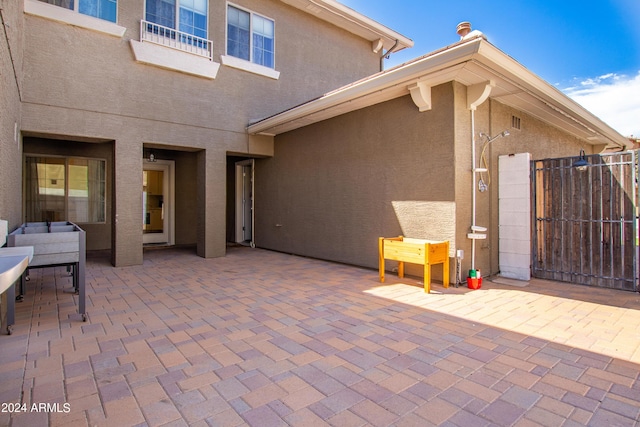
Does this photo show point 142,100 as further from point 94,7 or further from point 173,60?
point 94,7

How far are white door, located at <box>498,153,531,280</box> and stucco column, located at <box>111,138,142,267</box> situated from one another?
6583mm

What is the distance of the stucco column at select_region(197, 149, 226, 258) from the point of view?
7.34 m

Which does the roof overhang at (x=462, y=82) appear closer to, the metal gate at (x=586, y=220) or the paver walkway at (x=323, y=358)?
the metal gate at (x=586, y=220)

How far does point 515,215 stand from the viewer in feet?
17.5

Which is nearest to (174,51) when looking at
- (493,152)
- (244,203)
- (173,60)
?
(173,60)

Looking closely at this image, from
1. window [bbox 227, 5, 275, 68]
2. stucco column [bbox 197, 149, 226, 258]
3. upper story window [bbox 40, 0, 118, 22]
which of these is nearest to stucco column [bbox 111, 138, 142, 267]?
stucco column [bbox 197, 149, 226, 258]

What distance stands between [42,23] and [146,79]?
1.66 metres

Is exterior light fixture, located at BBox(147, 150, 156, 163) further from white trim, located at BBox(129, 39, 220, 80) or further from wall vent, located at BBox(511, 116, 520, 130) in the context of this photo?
wall vent, located at BBox(511, 116, 520, 130)

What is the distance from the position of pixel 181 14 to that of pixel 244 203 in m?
4.88

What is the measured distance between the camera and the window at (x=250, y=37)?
7.73 m

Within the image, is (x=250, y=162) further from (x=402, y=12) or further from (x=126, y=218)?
(x=402, y=12)

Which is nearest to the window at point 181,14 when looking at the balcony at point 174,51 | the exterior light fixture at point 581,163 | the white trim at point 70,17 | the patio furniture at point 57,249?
the balcony at point 174,51

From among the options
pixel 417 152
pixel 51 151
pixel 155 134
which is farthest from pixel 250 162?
pixel 417 152

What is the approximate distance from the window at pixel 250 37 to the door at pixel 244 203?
115 inches
